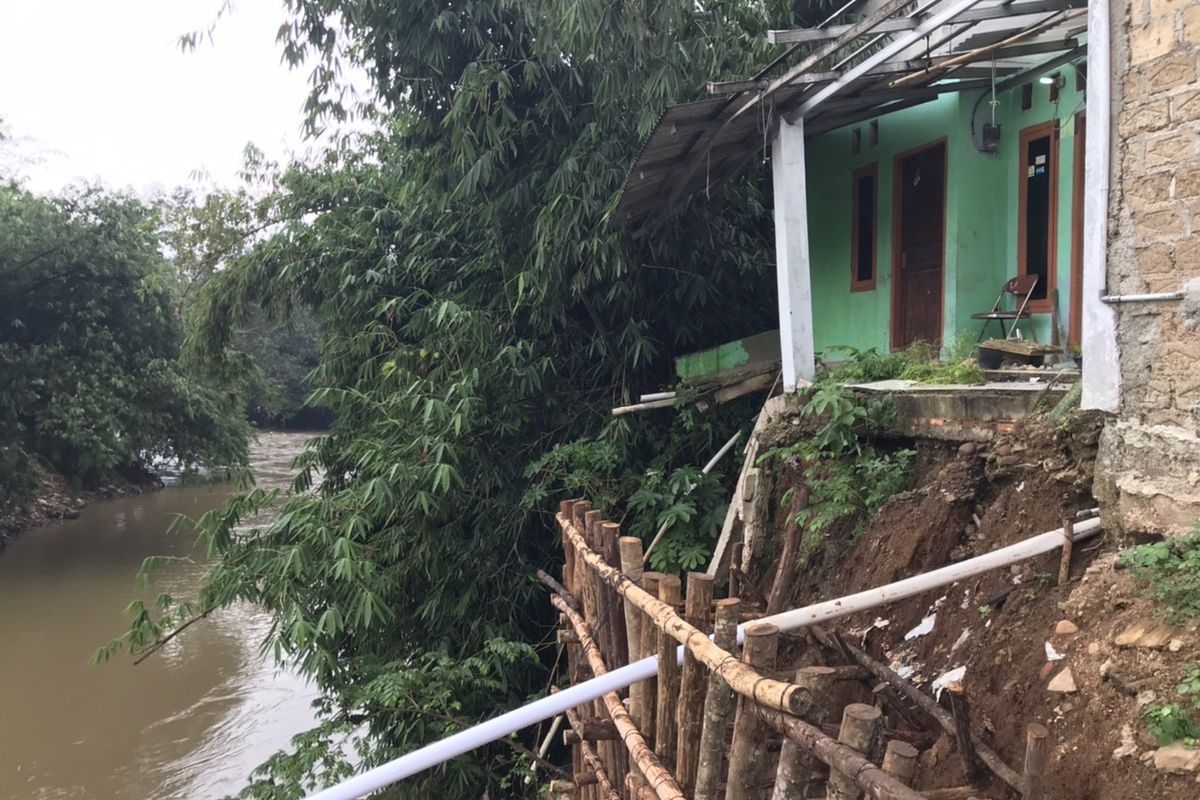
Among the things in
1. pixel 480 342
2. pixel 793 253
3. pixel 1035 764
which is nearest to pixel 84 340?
pixel 480 342

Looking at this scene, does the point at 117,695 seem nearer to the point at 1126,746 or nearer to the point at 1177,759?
the point at 1126,746

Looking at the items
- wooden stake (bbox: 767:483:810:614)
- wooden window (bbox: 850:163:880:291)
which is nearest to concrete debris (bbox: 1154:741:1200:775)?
wooden stake (bbox: 767:483:810:614)

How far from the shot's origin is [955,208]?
609 cm

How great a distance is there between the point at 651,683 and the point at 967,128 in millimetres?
5015

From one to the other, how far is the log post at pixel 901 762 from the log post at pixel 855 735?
0.07 metres

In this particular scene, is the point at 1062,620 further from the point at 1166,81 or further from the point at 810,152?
the point at 810,152

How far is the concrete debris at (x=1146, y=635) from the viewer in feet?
8.05

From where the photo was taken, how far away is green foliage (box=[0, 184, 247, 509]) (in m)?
14.2

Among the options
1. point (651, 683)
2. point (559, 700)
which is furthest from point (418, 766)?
point (651, 683)

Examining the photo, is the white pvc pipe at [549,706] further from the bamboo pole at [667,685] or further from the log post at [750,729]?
the log post at [750,729]

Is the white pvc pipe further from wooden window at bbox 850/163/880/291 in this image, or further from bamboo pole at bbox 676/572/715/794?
wooden window at bbox 850/163/880/291

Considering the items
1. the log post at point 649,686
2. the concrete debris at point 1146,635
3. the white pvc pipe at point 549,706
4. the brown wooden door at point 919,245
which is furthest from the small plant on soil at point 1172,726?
the brown wooden door at point 919,245

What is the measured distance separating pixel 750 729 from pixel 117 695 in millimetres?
10417

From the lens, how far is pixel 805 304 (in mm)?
5215
